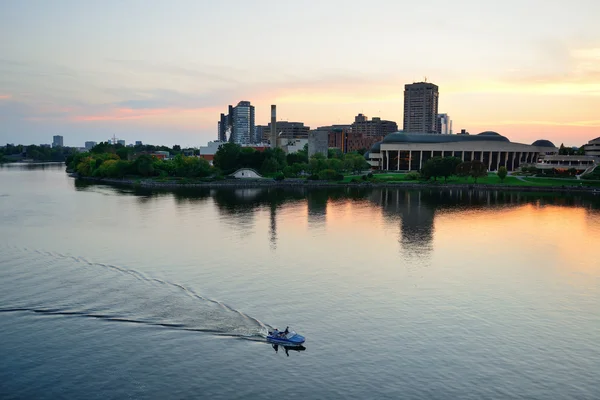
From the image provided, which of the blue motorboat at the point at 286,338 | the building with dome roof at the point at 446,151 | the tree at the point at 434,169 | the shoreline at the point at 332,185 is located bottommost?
the blue motorboat at the point at 286,338

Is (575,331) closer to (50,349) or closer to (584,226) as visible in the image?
(50,349)

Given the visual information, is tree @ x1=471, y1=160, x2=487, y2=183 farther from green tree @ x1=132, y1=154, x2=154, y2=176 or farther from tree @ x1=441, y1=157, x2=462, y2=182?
green tree @ x1=132, y1=154, x2=154, y2=176

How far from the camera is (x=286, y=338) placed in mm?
32031

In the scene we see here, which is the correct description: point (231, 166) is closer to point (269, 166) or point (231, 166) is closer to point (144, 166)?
point (269, 166)

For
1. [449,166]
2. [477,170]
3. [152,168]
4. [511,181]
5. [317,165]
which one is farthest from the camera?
[317,165]

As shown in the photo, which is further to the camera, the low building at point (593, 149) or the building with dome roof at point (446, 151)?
the building with dome roof at point (446, 151)

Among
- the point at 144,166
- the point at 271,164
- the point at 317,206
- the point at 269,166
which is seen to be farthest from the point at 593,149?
the point at 144,166

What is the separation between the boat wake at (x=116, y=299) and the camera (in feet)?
116

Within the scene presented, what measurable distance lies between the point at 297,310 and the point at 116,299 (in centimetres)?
1406

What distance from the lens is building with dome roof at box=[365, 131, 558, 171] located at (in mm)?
185625

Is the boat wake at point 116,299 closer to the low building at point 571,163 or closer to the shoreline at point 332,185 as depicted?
the shoreline at point 332,185

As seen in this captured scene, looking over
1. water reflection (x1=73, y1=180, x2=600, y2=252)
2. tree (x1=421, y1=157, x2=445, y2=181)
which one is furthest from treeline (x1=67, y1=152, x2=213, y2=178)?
tree (x1=421, y1=157, x2=445, y2=181)

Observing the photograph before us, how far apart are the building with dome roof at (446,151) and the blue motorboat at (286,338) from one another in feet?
519

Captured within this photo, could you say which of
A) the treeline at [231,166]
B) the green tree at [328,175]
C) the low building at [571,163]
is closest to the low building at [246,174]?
the treeline at [231,166]
